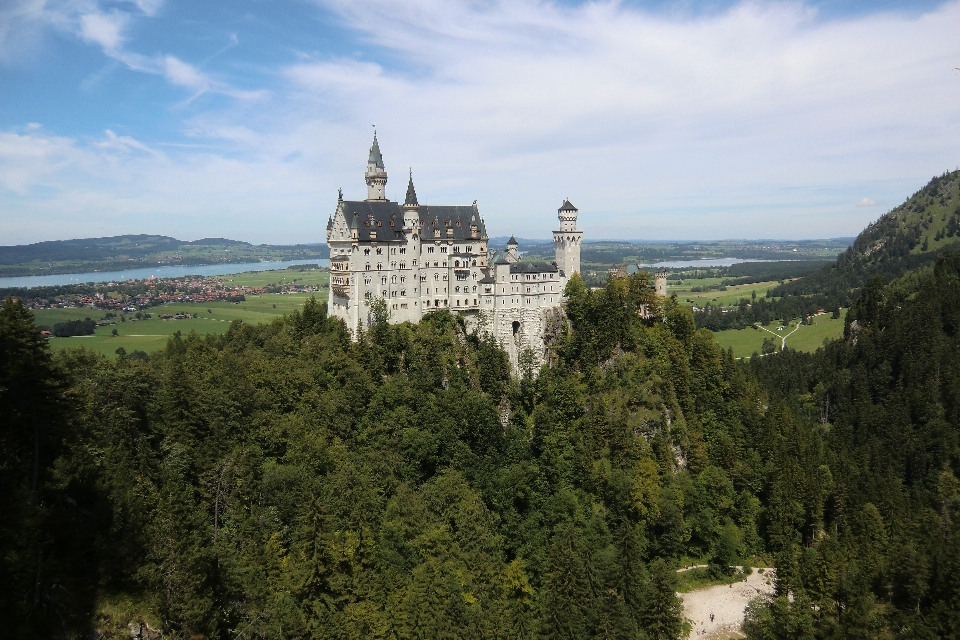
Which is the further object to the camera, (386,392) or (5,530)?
(386,392)

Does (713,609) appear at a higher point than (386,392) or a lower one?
lower

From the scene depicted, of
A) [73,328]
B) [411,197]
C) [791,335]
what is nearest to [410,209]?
[411,197]

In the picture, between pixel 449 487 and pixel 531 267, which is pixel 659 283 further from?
pixel 449 487


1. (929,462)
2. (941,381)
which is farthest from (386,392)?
(941,381)

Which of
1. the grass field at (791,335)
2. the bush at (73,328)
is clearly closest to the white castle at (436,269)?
the grass field at (791,335)

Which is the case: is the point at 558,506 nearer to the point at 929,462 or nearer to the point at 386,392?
the point at 386,392

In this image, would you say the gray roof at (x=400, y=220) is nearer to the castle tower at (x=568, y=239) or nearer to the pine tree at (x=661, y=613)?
the castle tower at (x=568, y=239)

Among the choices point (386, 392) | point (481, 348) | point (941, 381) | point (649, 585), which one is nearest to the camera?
point (649, 585)
